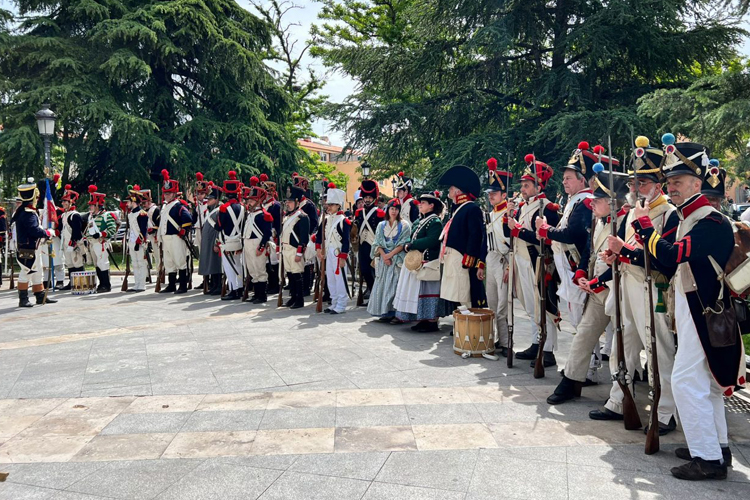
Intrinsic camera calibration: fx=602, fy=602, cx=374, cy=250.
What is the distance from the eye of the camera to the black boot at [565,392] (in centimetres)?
512

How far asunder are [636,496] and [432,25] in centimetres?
1730

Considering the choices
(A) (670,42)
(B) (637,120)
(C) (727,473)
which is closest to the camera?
(C) (727,473)

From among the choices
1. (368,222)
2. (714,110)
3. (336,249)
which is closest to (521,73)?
(714,110)

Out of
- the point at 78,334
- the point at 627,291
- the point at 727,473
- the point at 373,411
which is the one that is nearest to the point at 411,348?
the point at 373,411

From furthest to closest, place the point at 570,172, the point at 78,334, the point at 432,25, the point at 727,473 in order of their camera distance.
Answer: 1. the point at 432,25
2. the point at 78,334
3. the point at 570,172
4. the point at 727,473

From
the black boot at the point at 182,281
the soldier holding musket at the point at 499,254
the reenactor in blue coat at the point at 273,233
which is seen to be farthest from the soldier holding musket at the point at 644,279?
the black boot at the point at 182,281

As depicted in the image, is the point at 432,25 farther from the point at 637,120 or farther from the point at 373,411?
the point at 373,411

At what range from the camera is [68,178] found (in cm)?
2414

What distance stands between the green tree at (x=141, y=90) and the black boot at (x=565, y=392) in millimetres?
19762

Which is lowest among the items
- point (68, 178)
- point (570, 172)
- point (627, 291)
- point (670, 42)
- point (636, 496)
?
point (636, 496)

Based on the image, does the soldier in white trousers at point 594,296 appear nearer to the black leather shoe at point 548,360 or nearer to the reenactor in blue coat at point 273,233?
the black leather shoe at point 548,360

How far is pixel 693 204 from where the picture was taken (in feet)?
12.2

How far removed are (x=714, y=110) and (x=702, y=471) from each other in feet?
28.4

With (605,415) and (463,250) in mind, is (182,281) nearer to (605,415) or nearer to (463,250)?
(463,250)
